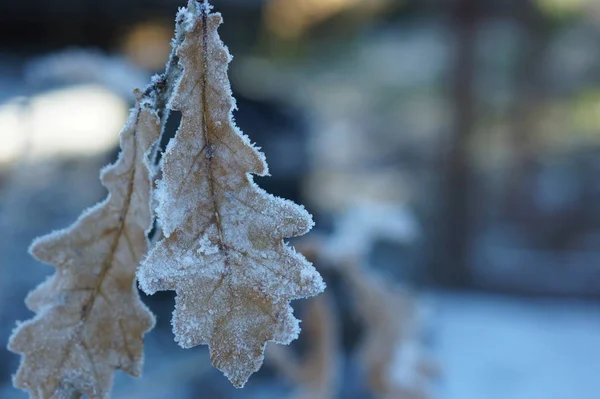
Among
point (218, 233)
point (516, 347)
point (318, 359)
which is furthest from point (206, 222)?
point (516, 347)

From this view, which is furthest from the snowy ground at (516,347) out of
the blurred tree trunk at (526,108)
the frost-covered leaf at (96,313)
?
the frost-covered leaf at (96,313)

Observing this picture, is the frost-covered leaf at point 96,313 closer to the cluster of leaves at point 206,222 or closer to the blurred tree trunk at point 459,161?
the cluster of leaves at point 206,222

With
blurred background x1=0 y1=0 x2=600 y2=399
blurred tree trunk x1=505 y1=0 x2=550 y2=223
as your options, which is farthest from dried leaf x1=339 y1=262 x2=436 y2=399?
blurred tree trunk x1=505 y1=0 x2=550 y2=223

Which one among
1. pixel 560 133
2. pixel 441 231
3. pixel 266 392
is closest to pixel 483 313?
pixel 441 231

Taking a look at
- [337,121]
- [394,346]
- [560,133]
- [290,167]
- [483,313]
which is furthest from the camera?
[337,121]

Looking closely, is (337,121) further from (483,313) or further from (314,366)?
(314,366)

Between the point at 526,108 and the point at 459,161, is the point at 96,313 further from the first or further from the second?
the point at 526,108
